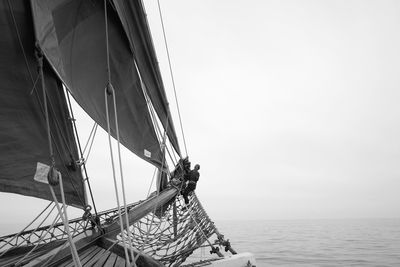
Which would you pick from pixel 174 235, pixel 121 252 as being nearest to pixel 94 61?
pixel 121 252

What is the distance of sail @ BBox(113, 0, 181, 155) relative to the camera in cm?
439

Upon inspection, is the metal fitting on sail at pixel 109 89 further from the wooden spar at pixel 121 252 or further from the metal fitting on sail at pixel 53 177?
the wooden spar at pixel 121 252

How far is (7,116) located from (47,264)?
5.77 ft

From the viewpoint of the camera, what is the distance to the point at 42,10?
3098mm

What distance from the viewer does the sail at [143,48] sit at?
14.4ft

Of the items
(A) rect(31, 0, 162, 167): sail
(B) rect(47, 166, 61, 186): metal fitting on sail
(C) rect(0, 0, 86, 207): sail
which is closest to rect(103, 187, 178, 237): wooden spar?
(A) rect(31, 0, 162, 167): sail

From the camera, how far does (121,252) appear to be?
290 centimetres

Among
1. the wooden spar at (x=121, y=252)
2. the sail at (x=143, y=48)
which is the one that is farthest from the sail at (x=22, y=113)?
the sail at (x=143, y=48)

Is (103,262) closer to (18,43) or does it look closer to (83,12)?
(18,43)

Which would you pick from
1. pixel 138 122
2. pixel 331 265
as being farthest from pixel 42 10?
pixel 331 265

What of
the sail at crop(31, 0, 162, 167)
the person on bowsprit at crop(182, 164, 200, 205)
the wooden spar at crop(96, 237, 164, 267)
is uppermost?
the sail at crop(31, 0, 162, 167)

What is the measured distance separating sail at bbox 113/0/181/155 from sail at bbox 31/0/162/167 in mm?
212

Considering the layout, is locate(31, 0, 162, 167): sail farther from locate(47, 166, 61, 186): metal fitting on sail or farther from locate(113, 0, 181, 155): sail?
locate(47, 166, 61, 186): metal fitting on sail

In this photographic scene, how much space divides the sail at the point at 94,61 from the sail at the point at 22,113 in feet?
0.96
